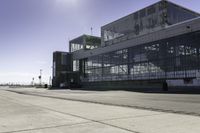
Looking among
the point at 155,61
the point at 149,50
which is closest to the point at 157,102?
the point at 155,61

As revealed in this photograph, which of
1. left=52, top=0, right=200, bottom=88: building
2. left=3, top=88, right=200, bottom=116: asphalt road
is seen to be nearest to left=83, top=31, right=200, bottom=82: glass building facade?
left=52, top=0, right=200, bottom=88: building

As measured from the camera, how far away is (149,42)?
212 feet

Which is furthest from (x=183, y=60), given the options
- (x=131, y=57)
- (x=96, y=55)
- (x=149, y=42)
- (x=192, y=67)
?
(x=96, y=55)

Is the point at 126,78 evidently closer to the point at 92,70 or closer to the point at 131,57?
the point at 131,57

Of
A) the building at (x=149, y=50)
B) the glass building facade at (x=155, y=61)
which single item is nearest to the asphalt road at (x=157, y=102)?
the building at (x=149, y=50)

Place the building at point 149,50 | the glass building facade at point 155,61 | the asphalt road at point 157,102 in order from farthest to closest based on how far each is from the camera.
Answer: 1. the building at point 149,50
2. the glass building facade at point 155,61
3. the asphalt road at point 157,102

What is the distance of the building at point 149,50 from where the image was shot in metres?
54.8

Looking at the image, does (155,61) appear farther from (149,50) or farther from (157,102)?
(157,102)

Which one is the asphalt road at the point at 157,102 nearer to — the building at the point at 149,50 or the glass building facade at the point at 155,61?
the building at the point at 149,50

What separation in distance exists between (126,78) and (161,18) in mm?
18694

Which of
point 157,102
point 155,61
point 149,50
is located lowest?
point 157,102

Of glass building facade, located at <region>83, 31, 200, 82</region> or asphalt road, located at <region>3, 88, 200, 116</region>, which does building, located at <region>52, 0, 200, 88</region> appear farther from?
asphalt road, located at <region>3, 88, 200, 116</region>

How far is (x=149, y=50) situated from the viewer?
2562 inches

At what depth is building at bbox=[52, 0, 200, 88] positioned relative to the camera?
54750mm
